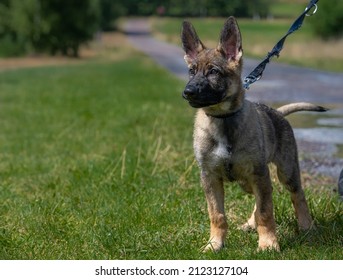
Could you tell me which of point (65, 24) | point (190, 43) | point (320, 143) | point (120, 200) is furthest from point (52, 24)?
point (190, 43)

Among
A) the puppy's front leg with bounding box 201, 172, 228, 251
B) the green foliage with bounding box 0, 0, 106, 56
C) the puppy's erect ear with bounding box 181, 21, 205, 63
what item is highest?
the puppy's erect ear with bounding box 181, 21, 205, 63

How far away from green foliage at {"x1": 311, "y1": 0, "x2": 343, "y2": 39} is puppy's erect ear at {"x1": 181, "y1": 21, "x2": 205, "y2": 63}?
1798 inches

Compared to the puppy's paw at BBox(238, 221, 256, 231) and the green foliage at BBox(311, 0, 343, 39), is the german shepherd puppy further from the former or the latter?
the green foliage at BBox(311, 0, 343, 39)

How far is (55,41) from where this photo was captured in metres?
50.6

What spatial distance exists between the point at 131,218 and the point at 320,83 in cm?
1451

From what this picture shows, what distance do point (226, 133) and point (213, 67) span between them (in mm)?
472

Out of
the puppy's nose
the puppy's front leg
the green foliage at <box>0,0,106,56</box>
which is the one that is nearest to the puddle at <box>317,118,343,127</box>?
the puppy's front leg

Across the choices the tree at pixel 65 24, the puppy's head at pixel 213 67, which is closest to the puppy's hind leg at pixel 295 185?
the puppy's head at pixel 213 67

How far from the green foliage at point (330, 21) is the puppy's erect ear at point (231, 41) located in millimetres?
45729

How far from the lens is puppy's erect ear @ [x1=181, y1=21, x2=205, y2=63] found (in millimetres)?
5441

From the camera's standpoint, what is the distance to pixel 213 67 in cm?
516

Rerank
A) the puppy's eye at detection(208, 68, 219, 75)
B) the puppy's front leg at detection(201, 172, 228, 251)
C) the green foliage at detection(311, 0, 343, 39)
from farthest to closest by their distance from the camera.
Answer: the green foliage at detection(311, 0, 343, 39) → the puppy's front leg at detection(201, 172, 228, 251) → the puppy's eye at detection(208, 68, 219, 75)

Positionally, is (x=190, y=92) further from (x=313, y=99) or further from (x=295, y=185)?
(x=313, y=99)
